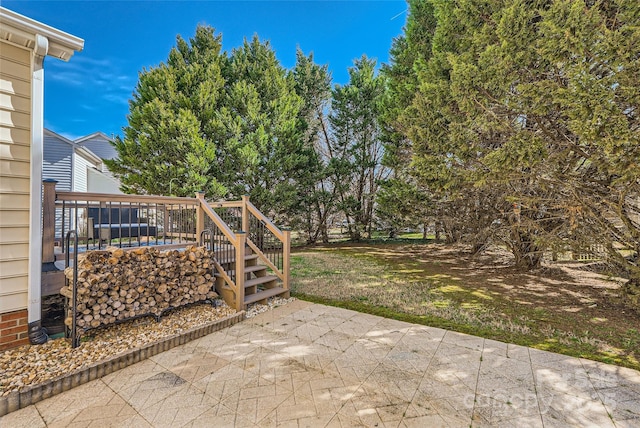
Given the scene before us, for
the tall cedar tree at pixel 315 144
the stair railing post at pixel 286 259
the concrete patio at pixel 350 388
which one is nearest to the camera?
the concrete patio at pixel 350 388

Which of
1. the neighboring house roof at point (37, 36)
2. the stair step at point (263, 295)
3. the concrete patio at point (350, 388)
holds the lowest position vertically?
the concrete patio at point (350, 388)

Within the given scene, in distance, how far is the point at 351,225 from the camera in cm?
1394

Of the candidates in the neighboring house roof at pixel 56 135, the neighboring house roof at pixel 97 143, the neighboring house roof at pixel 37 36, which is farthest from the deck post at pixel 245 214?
the neighboring house roof at pixel 97 143

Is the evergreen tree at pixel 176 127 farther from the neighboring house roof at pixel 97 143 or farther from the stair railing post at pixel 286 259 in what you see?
the neighboring house roof at pixel 97 143

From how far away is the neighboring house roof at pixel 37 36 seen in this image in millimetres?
2902

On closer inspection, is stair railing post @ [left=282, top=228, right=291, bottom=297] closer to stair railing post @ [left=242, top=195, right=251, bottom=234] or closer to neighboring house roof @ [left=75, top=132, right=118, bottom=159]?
stair railing post @ [left=242, top=195, right=251, bottom=234]

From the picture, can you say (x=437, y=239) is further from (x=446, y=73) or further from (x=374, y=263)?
(x=446, y=73)

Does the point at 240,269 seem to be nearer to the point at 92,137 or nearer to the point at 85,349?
the point at 85,349

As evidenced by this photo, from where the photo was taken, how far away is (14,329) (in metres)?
3.04

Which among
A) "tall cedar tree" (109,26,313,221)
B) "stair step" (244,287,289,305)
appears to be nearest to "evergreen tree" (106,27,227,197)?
"tall cedar tree" (109,26,313,221)

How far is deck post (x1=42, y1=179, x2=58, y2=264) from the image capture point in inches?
126

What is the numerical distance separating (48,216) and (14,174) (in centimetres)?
51

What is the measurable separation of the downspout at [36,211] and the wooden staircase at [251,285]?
6.68 feet

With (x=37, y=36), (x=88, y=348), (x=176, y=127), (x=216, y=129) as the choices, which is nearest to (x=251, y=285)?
(x=88, y=348)
